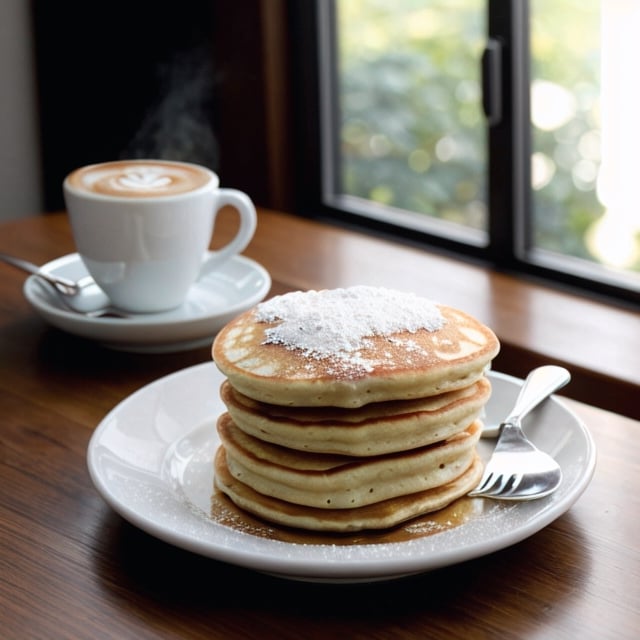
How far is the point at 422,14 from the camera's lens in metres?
1.97

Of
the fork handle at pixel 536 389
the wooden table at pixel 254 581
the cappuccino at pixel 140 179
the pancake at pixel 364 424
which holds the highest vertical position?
the cappuccino at pixel 140 179

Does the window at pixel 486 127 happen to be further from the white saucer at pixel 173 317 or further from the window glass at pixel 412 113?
the white saucer at pixel 173 317

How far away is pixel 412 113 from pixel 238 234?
957 millimetres

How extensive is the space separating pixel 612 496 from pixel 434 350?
208mm

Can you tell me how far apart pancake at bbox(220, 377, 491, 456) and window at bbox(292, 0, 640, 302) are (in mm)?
1004

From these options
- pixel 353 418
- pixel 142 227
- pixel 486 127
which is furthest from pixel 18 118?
pixel 353 418

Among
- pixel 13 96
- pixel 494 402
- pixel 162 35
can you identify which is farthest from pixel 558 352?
pixel 13 96

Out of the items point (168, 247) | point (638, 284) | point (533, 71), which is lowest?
point (638, 284)

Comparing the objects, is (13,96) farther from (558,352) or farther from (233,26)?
(558,352)

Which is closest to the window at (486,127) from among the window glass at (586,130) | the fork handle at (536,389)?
the window glass at (586,130)

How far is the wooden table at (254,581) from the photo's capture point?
643 mm

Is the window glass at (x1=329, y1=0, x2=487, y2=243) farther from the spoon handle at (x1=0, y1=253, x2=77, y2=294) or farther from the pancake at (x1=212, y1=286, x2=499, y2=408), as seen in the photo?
the pancake at (x1=212, y1=286, x2=499, y2=408)

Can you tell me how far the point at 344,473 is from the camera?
0.68 metres

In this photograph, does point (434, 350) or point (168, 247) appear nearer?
point (434, 350)
